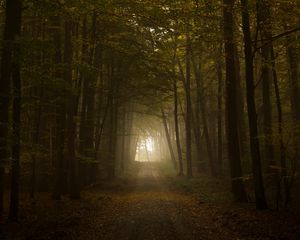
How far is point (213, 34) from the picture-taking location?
14.8 m

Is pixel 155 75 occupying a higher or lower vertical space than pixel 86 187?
higher

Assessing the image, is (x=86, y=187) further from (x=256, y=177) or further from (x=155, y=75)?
(x=256, y=177)

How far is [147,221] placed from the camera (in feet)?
39.8

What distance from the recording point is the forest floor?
1012 cm

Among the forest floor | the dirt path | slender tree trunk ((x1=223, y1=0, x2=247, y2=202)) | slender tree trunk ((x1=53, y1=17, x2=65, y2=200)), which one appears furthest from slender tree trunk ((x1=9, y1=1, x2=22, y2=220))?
slender tree trunk ((x1=223, y1=0, x2=247, y2=202))

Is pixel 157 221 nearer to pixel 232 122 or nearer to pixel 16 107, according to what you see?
pixel 232 122

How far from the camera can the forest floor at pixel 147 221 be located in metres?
10.1

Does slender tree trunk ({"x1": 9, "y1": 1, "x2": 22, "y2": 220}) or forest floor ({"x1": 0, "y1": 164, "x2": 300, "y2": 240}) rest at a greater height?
slender tree trunk ({"x1": 9, "y1": 1, "x2": 22, "y2": 220})

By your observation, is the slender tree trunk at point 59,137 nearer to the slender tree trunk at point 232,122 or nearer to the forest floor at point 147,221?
the forest floor at point 147,221

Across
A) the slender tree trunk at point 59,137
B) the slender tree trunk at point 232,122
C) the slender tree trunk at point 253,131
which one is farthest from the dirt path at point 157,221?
the slender tree trunk at point 59,137

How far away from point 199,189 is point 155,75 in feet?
31.0

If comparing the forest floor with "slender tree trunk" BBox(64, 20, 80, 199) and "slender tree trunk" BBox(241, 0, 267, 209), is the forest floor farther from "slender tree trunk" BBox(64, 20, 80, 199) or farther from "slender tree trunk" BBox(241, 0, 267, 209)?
"slender tree trunk" BBox(64, 20, 80, 199)

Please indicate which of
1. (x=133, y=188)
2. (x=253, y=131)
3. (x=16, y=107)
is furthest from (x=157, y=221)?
(x=133, y=188)

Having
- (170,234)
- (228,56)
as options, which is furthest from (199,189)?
(170,234)
